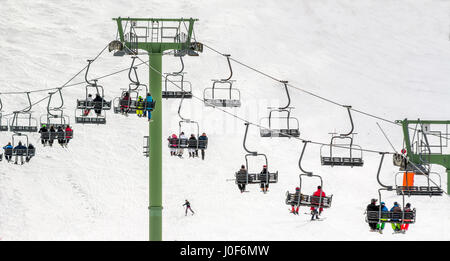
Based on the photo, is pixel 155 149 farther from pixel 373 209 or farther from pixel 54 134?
pixel 373 209

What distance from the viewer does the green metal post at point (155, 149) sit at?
22922 mm

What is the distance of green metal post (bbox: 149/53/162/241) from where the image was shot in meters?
22.9

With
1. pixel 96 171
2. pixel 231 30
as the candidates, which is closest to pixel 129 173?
pixel 96 171

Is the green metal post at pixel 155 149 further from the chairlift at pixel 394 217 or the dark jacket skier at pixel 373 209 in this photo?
the chairlift at pixel 394 217

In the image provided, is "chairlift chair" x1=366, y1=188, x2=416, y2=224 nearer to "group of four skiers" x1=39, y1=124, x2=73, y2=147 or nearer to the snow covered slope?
"group of four skiers" x1=39, y1=124, x2=73, y2=147

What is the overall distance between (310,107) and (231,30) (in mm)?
17943

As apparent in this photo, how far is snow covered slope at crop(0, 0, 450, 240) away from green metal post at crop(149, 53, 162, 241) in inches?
674

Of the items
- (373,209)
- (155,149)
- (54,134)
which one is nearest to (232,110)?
(54,134)

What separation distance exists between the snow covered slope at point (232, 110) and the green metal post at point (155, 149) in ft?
56.2

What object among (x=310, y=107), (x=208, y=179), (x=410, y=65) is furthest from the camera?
(x=410, y=65)

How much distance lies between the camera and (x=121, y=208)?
47.8m

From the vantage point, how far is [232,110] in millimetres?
65688

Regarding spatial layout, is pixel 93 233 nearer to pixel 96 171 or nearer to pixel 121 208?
pixel 121 208

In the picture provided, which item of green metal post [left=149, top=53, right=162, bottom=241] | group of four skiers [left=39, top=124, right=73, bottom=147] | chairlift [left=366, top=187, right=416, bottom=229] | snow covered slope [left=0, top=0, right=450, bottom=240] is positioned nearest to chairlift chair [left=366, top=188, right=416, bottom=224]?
chairlift [left=366, top=187, right=416, bottom=229]
